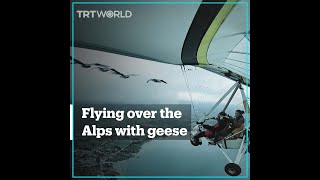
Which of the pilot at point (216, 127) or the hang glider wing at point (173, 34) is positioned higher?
the hang glider wing at point (173, 34)

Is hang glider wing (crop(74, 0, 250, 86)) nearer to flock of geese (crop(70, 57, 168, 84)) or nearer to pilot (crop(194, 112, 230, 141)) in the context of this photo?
flock of geese (crop(70, 57, 168, 84))

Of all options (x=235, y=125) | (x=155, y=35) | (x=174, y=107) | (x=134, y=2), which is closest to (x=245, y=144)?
(x=235, y=125)

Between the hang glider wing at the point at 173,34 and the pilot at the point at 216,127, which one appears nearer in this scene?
the hang glider wing at the point at 173,34

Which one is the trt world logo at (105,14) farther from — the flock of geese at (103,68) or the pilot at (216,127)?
the pilot at (216,127)

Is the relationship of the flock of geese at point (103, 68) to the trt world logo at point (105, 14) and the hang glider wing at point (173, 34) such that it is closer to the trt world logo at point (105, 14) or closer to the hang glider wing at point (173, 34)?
the hang glider wing at point (173, 34)

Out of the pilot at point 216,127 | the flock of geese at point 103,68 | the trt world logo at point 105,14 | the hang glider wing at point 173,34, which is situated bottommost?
the pilot at point 216,127

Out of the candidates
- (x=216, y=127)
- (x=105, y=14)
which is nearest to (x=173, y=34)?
(x=105, y=14)

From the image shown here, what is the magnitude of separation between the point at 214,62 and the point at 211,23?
0.30 m

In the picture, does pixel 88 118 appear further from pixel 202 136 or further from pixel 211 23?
pixel 211 23

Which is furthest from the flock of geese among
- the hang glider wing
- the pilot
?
the pilot


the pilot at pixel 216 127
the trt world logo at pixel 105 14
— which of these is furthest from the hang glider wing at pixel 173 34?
the pilot at pixel 216 127

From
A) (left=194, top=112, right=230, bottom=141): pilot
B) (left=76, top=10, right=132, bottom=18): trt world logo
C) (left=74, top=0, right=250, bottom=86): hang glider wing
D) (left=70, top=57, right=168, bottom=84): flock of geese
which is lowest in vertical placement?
(left=194, top=112, right=230, bottom=141): pilot

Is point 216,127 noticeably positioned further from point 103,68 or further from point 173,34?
point 103,68

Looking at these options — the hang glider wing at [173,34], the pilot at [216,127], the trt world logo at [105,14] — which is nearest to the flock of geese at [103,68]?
the hang glider wing at [173,34]
